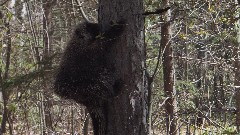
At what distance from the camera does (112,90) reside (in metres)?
3.54

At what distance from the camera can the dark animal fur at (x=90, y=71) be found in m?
3.47

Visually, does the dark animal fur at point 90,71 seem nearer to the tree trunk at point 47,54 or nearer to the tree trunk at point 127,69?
the tree trunk at point 127,69

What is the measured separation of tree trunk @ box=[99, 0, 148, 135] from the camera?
355cm

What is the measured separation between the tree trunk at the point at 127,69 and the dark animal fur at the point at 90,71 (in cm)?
6

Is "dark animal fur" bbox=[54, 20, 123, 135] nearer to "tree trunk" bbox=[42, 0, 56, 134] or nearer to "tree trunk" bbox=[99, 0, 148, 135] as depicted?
"tree trunk" bbox=[99, 0, 148, 135]

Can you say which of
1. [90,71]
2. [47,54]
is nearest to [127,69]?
[90,71]

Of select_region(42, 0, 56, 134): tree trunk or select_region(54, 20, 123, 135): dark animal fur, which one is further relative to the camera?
select_region(42, 0, 56, 134): tree trunk

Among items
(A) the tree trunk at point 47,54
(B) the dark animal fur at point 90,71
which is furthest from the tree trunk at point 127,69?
(A) the tree trunk at point 47,54

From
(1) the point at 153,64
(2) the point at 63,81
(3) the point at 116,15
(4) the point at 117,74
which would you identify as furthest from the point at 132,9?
(1) the point at 153,64

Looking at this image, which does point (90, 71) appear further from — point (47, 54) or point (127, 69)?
point (47, 54)

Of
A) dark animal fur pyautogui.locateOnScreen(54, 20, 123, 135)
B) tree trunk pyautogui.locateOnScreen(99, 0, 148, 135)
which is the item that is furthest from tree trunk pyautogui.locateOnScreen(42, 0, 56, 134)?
tree trunk pyautogui.locateOnScreen(99, 0, 148, 135)

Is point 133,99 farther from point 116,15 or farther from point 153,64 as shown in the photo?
point 153,64

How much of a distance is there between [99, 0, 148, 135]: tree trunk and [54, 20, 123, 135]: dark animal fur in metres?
0.06

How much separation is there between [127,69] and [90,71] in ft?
1.05
